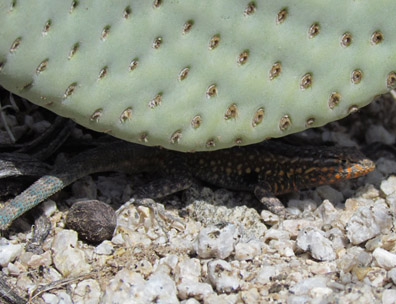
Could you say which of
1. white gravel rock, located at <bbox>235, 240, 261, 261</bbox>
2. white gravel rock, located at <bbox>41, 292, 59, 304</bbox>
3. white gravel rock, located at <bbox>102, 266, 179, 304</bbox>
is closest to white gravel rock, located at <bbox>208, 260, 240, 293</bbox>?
white gravel rock, located at <bbox>235, 240, 261, 261</bbox>

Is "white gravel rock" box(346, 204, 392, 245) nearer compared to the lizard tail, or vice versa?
"white gravel rock" box(346, 204, 392, 245)

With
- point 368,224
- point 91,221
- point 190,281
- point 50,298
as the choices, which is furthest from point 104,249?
point 368,224

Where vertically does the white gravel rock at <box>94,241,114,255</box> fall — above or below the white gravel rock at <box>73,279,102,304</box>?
above

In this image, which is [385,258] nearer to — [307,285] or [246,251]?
[307,285]

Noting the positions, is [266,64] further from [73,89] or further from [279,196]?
[279,196]

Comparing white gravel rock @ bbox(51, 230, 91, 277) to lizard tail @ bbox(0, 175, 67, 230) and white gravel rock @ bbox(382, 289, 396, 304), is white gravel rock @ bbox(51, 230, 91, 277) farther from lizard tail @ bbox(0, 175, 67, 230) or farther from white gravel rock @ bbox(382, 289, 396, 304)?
white gravel rock @ bbox(382, 289, 396, 304)

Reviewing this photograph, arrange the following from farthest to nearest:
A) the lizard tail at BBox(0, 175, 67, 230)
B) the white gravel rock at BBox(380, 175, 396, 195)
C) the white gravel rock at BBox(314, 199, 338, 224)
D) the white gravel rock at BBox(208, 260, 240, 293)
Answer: the white gravel rock at BBox(380, 175, 396, 195), the white gravel rock at BBox(314, 199, 338, 224), the lizard tail at BBox(0, 175, 67, 230), the white gravel rock at BBox(208, 260, 240, 293)

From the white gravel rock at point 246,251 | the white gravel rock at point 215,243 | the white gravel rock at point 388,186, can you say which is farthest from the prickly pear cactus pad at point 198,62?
the white gravel rock at point 388,186

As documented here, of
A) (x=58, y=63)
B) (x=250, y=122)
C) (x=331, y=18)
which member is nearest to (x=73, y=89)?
(x=58, y=63)
